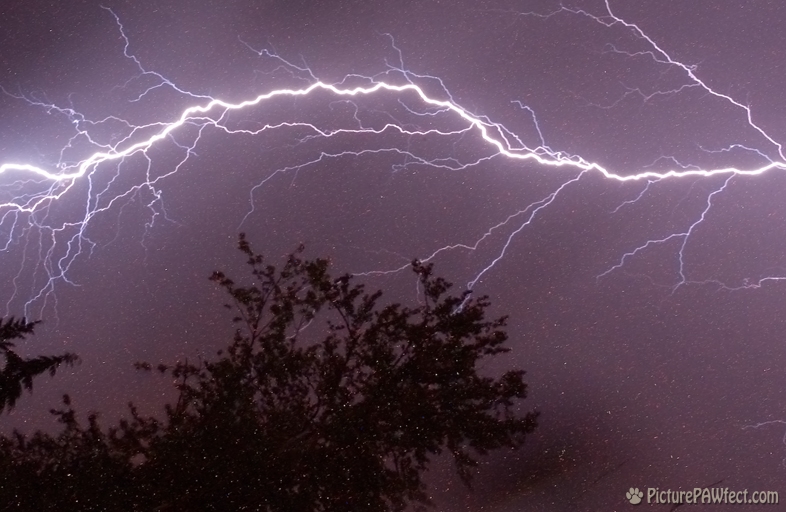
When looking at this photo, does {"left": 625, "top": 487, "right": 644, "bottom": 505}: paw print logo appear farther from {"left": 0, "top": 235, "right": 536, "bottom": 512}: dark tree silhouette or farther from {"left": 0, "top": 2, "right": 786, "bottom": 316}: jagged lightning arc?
{"left": 0, "top": 2, "right": 786, "bottom": 316}: jagged lightning arc

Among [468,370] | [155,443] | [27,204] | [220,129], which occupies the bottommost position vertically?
[155,443]

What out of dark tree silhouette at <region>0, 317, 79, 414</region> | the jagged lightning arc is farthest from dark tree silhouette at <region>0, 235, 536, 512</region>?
the jagged lightning arc

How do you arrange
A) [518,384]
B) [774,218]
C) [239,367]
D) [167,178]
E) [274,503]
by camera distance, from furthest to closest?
[167,178] → [774,218] → [518,384] → [239,367] → [274,503]

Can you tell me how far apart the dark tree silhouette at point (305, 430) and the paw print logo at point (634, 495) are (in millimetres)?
1175

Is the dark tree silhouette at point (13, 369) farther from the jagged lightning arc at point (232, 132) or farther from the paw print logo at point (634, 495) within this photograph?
the paw print logo at point (634, 495)

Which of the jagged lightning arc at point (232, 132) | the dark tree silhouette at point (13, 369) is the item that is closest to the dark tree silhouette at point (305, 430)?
the dark tree silhouette at point (13, 369)

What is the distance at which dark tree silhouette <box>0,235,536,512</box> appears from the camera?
3480 mm

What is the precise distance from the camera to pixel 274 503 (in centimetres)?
349

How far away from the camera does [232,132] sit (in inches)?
234

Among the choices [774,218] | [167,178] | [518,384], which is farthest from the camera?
[167,178]

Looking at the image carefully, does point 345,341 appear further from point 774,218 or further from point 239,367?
point 774,218

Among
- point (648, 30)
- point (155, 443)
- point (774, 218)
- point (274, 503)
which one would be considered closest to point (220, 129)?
point (155, 443)

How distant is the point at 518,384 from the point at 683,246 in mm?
2444

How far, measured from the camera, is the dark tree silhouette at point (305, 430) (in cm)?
348
